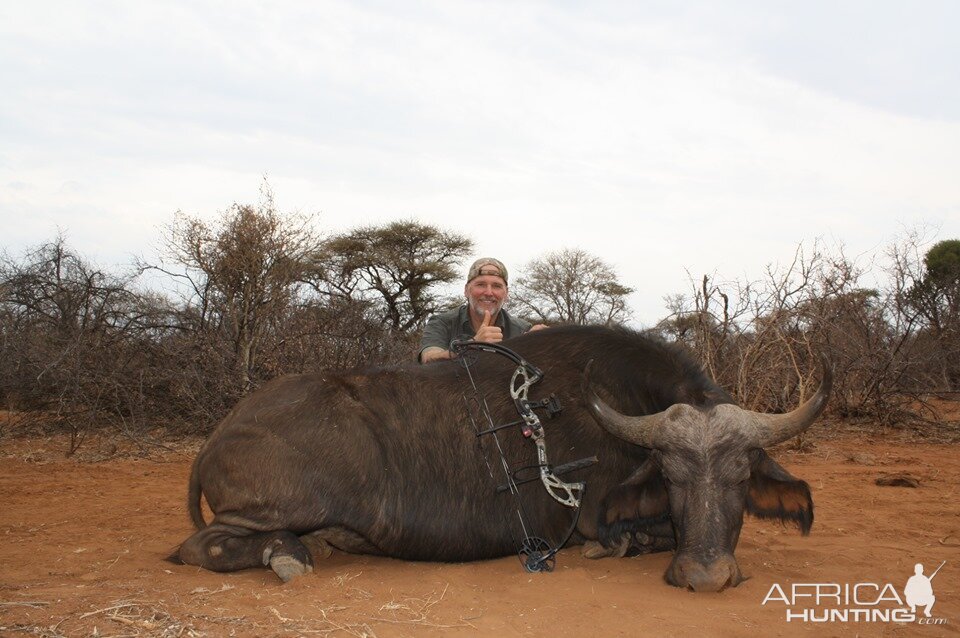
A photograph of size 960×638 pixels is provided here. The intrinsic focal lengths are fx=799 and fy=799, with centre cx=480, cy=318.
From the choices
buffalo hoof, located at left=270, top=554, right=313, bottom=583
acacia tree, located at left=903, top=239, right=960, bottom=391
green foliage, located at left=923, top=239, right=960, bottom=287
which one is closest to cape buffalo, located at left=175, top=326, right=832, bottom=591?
buffalo hoof, located at left=270, top=554, right=313, bottom=583

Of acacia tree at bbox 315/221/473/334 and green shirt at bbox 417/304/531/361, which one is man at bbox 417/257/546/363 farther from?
acacia tree at bbox 315/221/473/334

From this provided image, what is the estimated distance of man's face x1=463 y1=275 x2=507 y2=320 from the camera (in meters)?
6.23

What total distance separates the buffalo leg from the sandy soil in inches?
2.7

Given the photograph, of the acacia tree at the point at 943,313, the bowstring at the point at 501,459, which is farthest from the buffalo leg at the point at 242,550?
the acacia tree at the point at 943,313

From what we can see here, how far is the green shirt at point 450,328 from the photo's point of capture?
6.36 metres

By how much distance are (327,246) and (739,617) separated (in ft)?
64.2

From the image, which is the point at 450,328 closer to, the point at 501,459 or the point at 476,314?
the point at 476,314

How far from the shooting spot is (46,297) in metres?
11.0

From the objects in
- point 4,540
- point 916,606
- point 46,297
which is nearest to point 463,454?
point 916,606

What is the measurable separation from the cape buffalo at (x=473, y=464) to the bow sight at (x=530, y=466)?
0.21 feet

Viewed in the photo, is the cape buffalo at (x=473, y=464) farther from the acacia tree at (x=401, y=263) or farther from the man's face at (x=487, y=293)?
the acacia tree at (x=401, y=263)

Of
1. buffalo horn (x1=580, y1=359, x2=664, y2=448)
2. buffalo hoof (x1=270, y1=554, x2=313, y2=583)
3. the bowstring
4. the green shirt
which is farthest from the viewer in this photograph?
the green shirt

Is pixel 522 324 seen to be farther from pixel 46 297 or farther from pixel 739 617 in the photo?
pixel 46 297

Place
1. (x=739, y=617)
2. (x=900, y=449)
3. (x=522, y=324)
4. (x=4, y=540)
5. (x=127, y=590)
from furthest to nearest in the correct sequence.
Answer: (x=900, y=449) → (x=522, y=324) → (x=4, y=540) → (x=127, y=590) → (x=739, y=617)
